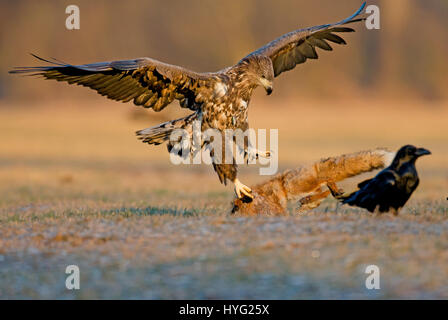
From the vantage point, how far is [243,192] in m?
8.92

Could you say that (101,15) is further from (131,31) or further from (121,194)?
(121,194)

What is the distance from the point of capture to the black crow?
26.1 feet

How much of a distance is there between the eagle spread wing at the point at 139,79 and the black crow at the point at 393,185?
2603 millimetres

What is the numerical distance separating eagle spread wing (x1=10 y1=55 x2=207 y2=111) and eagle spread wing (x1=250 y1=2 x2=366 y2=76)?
1.38 m

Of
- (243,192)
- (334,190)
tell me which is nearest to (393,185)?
(334,190)

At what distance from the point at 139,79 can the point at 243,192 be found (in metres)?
1.99

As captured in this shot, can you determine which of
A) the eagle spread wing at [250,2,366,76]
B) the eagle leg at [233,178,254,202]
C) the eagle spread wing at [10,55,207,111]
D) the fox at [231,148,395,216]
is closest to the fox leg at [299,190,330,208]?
the fox at [231,148,395,216]

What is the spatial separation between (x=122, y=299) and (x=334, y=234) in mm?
2491

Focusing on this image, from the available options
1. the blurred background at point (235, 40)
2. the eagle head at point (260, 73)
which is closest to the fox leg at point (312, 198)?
the eagle head at point (260, 73)

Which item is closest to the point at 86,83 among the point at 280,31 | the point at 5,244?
the point at 5,244

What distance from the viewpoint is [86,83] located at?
357 inches

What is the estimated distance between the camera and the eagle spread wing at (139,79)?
861 centimetres

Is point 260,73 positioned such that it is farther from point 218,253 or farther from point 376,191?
point 218,253

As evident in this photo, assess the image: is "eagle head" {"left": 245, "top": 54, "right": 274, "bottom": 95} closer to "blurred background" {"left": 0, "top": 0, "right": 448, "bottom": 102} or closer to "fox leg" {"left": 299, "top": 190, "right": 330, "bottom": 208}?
"fox leg" {"left": 299, "top": 190, "right": 330, "bottom": 208}
